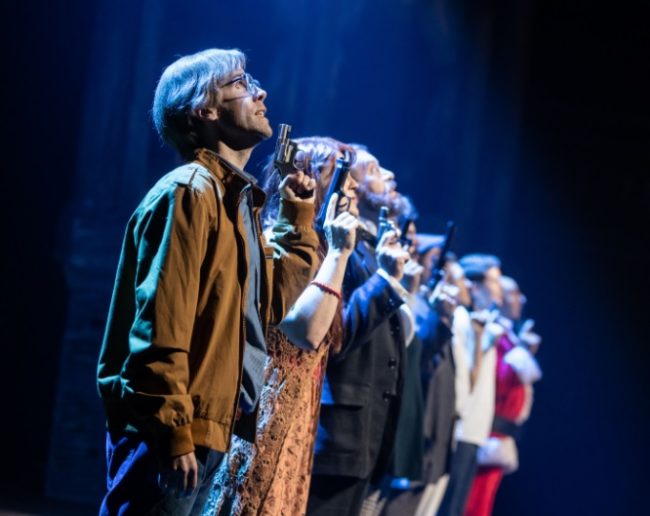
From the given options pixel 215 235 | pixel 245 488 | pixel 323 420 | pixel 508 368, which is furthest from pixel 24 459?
pixel 215 235

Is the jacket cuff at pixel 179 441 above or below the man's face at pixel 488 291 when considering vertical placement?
above

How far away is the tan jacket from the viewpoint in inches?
81.6

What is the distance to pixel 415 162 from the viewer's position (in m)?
8.14

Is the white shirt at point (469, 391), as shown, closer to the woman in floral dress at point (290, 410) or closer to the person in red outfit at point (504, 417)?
the person in red outfit at point (504, 417)

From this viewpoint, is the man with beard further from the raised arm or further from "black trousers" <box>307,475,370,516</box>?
the raised arm

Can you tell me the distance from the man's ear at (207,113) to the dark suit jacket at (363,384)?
1149 mm

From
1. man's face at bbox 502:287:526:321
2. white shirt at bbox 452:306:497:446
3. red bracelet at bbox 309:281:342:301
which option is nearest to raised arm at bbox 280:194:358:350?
red bracelet at bbox 309:281:342:301

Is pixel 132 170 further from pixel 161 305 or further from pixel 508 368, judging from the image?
pixel 161 305

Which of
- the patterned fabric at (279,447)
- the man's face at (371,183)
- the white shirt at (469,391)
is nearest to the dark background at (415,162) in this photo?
the white shirt at (469,391)

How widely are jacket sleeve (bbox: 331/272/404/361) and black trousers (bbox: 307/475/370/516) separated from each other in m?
0.39

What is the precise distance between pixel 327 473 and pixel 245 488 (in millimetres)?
631

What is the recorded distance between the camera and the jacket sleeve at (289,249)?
112 inches

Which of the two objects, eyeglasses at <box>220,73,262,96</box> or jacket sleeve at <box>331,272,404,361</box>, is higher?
eyeglasses at <box>220,73,262,96</box>

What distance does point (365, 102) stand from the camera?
7887mm
